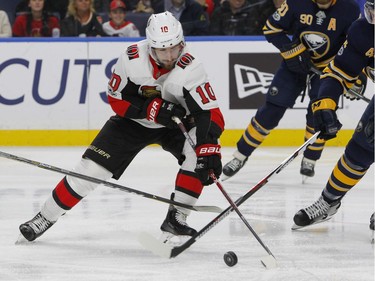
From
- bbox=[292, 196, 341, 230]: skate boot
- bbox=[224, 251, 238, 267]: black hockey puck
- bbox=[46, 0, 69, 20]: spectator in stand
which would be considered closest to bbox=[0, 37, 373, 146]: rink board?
bbox=[46, 0, 69, 20]: spectator in stand

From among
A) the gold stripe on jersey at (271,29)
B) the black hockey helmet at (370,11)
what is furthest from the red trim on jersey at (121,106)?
the gold stripe on jersey at (271,29)

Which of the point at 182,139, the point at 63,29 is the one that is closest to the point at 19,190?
the point at 182,139

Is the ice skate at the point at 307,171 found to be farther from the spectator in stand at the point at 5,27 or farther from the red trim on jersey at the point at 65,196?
the spectator in stand at the point at 5,27

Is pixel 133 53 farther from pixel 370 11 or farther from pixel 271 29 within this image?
pixel 271 29

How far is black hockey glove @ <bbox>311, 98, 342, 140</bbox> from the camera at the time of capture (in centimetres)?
390

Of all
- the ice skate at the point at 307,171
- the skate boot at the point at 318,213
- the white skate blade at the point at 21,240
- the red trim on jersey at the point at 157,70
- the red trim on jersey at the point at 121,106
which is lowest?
the ice skate at the point at 307,171

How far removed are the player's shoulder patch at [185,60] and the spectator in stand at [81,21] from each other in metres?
3.44

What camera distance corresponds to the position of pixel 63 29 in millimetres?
7234

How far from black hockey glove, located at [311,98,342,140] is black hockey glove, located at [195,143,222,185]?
0.47m

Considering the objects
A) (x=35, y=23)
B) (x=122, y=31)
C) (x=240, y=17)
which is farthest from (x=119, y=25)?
(x=240, y=17)

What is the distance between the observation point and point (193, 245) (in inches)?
155

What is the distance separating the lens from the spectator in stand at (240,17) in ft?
23.7

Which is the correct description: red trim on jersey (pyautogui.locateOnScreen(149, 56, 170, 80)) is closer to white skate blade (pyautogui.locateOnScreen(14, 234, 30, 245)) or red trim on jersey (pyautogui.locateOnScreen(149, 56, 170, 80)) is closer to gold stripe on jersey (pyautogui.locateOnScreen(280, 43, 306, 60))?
white skate blade (pyautogui.locateOnScreen(14, 234, 30, 245))

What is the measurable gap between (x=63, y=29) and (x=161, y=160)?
1463mm
